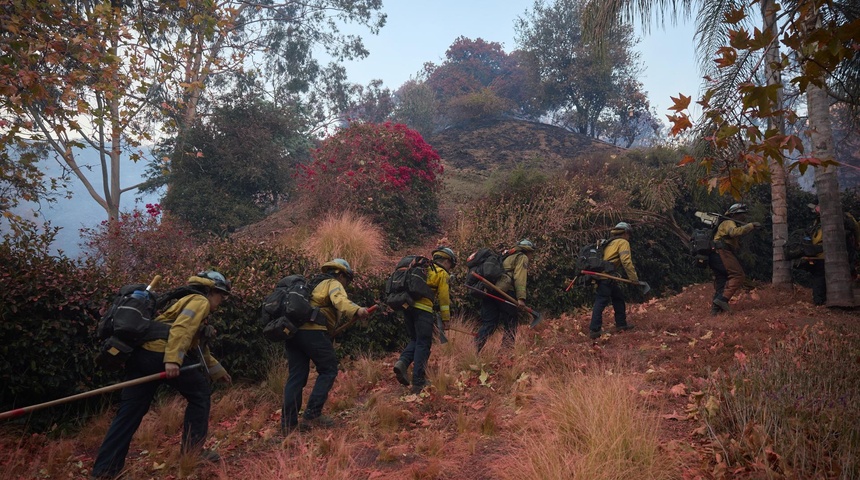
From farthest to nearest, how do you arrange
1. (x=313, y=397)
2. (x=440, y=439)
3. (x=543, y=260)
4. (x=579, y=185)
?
(x=579, y=185), (x=543, y=260), (x=313, y=397), (x=440, y=439)

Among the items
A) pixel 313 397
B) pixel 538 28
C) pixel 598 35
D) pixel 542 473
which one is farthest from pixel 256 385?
pixel 538 28

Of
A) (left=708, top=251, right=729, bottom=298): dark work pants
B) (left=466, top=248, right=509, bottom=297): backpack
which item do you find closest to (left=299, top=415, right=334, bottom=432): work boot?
(left=466, top=248, right=509, bottom=297): backpack

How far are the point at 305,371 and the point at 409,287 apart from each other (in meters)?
1.66

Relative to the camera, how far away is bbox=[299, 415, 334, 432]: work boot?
6.06 meters

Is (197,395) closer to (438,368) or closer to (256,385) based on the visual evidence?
(256,385)

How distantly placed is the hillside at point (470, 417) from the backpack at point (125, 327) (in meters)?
1.12

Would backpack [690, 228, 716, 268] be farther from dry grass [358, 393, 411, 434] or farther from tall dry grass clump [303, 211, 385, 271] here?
dry grass [358, 393, 411, 434]

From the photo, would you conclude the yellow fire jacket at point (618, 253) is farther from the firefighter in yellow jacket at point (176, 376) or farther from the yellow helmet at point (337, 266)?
the firefighter in yellow jacket at point (176, 376)

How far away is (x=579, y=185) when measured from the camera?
47.0ft

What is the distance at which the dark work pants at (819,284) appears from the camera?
33.0 feet

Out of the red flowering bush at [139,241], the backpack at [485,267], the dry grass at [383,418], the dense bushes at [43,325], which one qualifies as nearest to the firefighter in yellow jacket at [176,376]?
the dry grass at [383,418]

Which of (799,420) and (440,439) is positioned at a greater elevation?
(799,420)

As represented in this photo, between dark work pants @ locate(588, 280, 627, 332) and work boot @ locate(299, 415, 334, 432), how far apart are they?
4786mm

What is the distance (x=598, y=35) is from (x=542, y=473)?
9.05m
